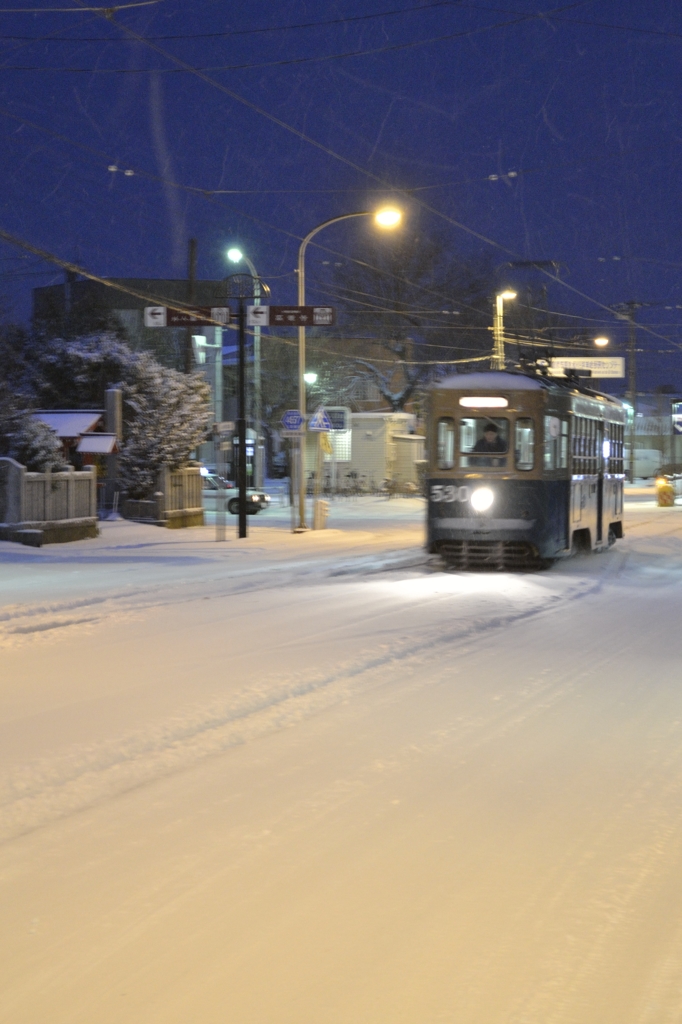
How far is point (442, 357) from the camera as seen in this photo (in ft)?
219

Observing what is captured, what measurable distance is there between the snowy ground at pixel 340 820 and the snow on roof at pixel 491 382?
6087mm

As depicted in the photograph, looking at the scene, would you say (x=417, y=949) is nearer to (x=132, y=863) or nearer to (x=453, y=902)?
(x=453, y=902)

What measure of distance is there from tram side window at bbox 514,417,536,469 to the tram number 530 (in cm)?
92

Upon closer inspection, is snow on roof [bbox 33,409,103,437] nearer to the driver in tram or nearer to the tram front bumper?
the tram front bumper

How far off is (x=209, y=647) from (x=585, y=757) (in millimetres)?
Result: 4837

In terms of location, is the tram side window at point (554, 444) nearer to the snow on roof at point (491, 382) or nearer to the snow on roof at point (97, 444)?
the snow on roof at point (491, 382)

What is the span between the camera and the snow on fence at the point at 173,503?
29.0 m

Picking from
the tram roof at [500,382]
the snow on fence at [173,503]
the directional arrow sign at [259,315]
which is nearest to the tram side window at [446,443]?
the tram roof at [500,382]

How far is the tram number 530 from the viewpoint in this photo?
59.5 feet

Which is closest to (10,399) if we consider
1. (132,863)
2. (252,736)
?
(252,736)

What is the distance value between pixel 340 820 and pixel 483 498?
12.6m

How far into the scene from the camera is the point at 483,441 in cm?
1831

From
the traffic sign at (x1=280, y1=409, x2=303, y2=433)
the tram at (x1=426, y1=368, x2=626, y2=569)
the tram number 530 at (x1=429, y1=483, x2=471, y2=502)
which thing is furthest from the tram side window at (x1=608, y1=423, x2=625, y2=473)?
the traffic sign at (x1=280, y1=409, x2=303, y2=433)

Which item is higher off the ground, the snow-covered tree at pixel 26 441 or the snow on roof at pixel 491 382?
the snow on roof at pixel 491 382
